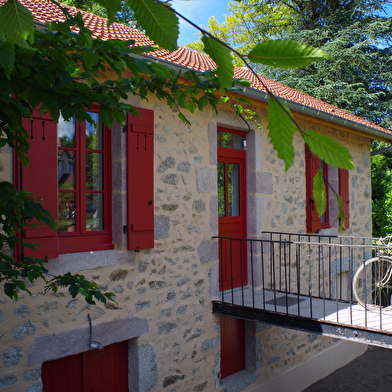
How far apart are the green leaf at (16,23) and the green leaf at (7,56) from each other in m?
0.34

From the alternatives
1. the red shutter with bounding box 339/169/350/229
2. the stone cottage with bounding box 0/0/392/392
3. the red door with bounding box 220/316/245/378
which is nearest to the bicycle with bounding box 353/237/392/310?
the red shutter with bounding box 339/169/350/229

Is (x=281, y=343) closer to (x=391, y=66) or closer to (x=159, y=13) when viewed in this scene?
(x=159, y=13)

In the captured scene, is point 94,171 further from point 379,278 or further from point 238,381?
point 379,278

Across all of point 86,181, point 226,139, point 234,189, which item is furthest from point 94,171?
point 234,189

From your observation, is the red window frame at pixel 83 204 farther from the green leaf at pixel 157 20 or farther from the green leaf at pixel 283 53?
the green leaf at pixel 283 53

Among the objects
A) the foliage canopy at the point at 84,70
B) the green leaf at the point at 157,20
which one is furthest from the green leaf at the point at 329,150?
the green leaf at the point at 157,20

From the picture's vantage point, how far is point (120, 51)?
→ 59.3 inches

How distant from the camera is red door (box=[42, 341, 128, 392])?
151 inches

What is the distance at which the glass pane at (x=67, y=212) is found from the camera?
3.90m

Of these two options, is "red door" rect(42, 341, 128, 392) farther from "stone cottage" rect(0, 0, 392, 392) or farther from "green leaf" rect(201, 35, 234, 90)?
"green leaf" rect(201, 35, 234, 90)

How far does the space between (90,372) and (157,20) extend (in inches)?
159

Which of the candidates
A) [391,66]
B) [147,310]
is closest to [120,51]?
[147,310]

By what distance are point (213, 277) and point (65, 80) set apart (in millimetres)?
3968

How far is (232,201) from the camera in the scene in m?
5.80
